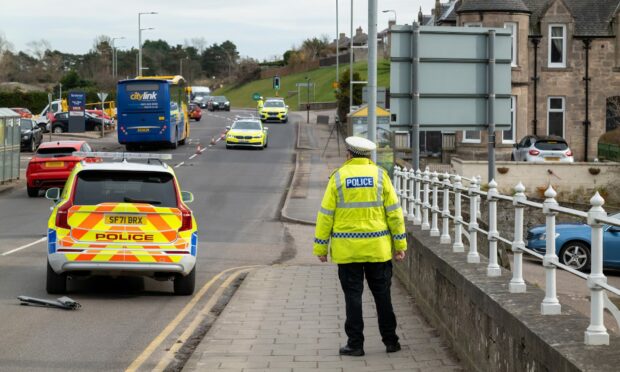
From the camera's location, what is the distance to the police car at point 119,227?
1281 cm

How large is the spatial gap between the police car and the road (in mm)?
479

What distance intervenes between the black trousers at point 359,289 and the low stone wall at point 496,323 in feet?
2.06

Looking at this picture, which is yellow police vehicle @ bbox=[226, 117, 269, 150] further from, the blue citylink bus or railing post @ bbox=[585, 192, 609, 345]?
railing post @ bbox=[585, 192, 609, 345]

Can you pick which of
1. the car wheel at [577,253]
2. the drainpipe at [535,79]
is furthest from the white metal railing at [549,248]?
the drainpipe at [535,79]

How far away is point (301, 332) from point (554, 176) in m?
31.2

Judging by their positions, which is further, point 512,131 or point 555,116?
point 555,116

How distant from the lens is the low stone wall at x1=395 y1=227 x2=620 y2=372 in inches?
230

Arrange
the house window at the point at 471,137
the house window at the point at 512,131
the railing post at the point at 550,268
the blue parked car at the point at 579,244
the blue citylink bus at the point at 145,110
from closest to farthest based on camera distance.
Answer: the railing post at the point at 550,268 < the blue parked car at the point at 579,244 < the house window at the point at 471,137 < the house window at the point at 512,131 < the blue citylink bus at the point at 145,110

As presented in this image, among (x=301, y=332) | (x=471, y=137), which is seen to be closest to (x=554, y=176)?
(x=471, y=137)

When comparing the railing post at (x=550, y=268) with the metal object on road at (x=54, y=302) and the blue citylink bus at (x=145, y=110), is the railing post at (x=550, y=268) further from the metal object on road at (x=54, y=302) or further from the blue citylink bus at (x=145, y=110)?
the blue citylink bus at (x=145, y=110)

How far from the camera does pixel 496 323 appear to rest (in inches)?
294

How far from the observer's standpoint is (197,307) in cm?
1296

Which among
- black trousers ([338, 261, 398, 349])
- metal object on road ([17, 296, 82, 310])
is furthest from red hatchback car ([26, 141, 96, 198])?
black trousers ([338, 261, 398, 349])

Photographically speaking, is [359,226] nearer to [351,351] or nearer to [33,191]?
[351,351]
